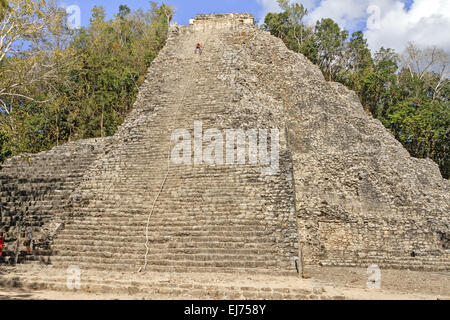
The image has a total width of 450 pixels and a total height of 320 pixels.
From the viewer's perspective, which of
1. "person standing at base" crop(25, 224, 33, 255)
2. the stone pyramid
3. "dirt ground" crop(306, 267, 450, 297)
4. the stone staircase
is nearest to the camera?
"dirt ground" crop(306, 267, 450, 297)

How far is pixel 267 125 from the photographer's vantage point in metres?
11.6

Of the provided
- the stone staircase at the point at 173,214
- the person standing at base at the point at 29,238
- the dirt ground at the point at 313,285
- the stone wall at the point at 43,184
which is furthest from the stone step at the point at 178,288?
the stone wall at the point at 43,184

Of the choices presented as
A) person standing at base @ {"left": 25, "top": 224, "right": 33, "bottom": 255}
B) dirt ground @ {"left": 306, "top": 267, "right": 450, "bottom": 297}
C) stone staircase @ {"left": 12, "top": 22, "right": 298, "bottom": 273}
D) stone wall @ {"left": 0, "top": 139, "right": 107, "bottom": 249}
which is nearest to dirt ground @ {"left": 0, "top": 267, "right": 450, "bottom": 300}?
dirt ground @ {"left": 306, "top": 267, "right": 450, "bottom": 297}

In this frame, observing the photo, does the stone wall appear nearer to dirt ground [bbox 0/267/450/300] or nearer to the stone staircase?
the stone staircase

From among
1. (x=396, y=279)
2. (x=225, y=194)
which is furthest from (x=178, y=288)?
(x=396, y=279)

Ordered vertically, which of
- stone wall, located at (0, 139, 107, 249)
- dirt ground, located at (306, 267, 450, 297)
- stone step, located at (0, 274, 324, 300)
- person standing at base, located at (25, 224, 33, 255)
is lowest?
dirt ground, located at (306, 267, 450, 297)

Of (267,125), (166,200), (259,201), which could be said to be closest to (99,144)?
(166,200)

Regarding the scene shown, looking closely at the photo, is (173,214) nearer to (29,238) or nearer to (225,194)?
(225,194)

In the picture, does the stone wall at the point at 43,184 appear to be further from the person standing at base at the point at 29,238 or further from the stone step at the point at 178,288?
the stone step at the point at 178,288

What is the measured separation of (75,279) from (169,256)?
71.6 inches

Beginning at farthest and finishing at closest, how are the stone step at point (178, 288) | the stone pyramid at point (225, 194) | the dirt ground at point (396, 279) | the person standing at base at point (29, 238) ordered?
the person standing at base at point (29, 238) < the stone pyramid at point (225, 194) < the dirt ground at point (396, 279) < the stone step at point (178, 288)

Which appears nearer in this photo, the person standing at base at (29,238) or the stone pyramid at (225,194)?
the stone pyramid at (225,194)

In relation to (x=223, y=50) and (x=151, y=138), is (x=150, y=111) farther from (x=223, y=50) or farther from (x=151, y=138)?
(x=223, y=50)

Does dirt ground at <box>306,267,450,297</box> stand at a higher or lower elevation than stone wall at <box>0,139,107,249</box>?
lower
